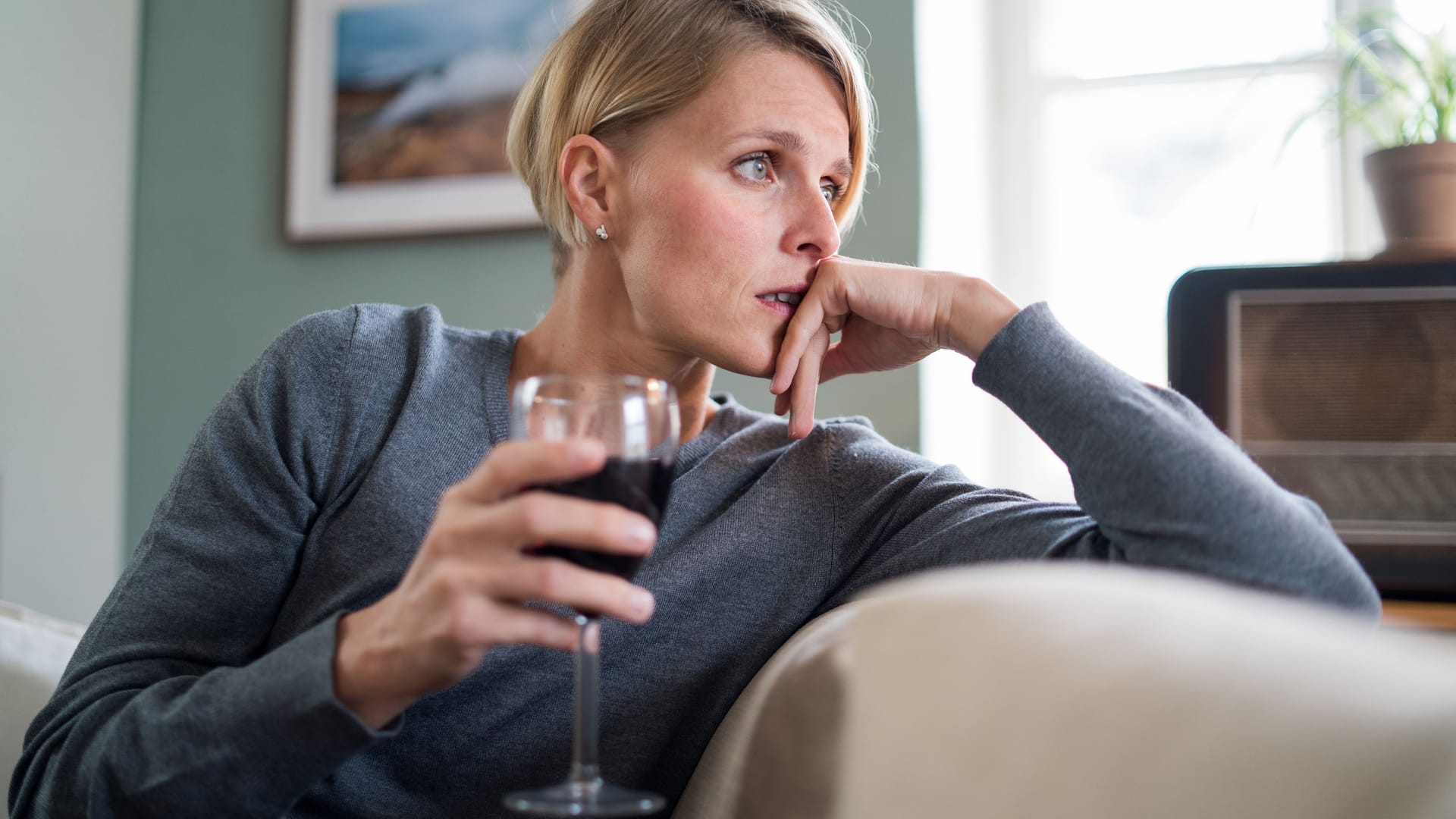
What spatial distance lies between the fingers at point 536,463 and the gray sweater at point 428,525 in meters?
0.21

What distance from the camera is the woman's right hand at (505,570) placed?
595 mm

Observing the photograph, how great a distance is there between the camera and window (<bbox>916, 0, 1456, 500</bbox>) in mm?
2385

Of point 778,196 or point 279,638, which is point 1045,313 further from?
point 279,638

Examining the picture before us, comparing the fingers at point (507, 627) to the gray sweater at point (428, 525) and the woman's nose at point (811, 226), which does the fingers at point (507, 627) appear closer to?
the gray sweater at point (428, 525)

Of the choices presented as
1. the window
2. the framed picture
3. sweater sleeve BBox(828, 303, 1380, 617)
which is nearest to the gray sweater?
sweater sleeve BBox(828, 303, 1380, 617)

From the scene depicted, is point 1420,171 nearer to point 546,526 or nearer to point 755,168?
point 755,168

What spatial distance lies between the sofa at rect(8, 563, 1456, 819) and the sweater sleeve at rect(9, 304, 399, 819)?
13.0 inches

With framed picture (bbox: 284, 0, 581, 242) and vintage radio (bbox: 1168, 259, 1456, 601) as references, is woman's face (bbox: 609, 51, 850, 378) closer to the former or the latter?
vintage radio (bbox: 1168, 259, 1456, 601)

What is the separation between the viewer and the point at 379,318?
1.18 m

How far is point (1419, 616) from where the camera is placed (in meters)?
1.10

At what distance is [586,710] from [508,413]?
581mm

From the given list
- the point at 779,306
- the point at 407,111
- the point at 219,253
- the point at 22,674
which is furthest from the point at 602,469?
the point at 219,253

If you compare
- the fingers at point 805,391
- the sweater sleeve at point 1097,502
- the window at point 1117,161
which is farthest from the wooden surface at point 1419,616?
the window at point 1117,161

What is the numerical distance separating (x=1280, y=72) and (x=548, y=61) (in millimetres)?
1741
